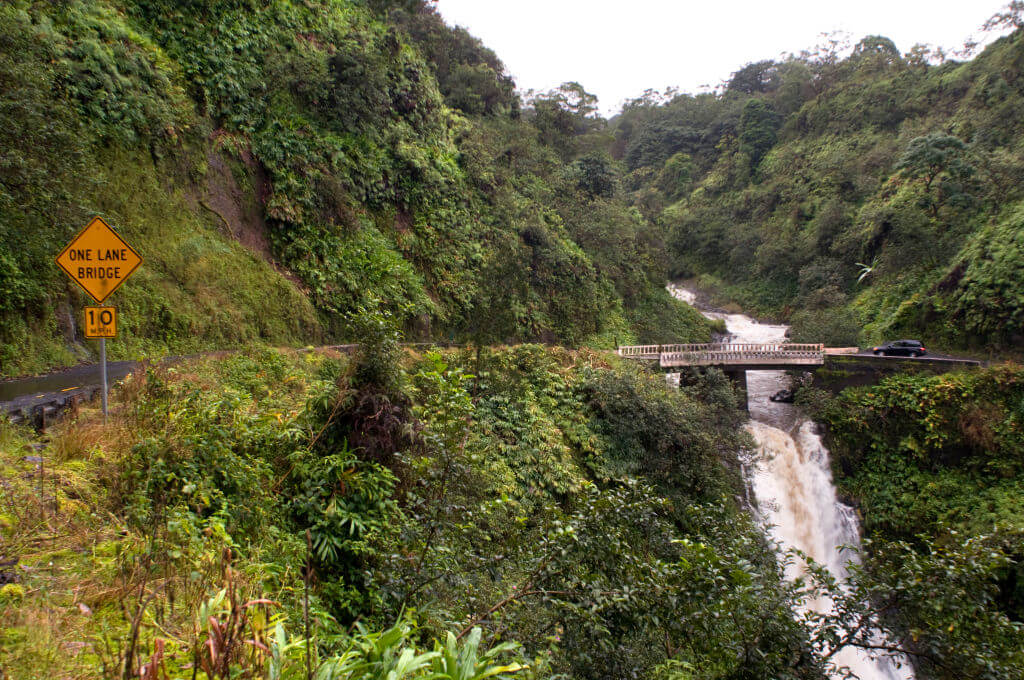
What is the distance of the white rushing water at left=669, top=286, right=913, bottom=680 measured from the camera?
15883 mm

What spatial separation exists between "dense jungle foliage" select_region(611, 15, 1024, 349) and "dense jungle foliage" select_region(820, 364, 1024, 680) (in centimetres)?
624

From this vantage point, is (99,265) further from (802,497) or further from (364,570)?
(802,497)

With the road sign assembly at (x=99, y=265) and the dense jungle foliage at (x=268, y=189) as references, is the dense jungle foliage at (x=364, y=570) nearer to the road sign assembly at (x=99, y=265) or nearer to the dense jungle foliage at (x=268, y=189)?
the road sign assembly at (x=99, y=265)

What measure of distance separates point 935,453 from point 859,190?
25.2 metres

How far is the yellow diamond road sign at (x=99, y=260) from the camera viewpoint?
230 inches

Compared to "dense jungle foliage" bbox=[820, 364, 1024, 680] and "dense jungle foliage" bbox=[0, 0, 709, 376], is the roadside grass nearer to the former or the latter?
"dense jungle foliage" bbox=[0, 0, 709, 376]

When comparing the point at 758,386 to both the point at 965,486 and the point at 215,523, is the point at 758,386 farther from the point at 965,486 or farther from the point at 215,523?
the point at 215,523

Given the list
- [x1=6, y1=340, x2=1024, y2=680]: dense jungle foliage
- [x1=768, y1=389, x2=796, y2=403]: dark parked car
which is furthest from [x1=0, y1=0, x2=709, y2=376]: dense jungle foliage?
[x1=768, y1=389, x2=796, y2=403]: dark parked car

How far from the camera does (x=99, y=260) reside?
19.4 ft

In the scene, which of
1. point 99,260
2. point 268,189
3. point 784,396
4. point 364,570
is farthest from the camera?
point 784,396

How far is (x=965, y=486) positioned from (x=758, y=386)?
9565mm

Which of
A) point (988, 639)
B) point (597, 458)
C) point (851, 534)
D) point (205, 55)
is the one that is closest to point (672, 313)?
point (851, 534)

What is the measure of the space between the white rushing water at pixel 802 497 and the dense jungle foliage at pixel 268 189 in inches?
343

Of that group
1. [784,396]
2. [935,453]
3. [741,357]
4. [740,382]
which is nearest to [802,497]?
[935,453]
